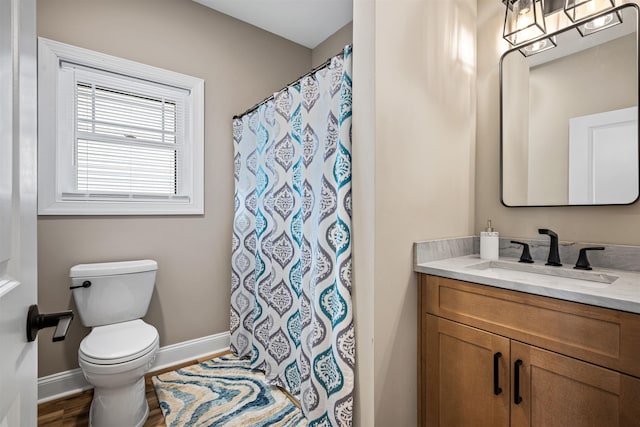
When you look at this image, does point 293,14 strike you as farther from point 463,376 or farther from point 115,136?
point 463,376

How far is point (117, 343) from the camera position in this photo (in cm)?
158

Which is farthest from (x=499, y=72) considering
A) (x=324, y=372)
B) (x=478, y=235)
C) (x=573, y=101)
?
(x=324, y=372)

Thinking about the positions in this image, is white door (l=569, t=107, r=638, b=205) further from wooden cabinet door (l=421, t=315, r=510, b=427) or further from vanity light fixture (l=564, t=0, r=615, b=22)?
wooden cabinet door (l=421, t=315, r=510, b=427)

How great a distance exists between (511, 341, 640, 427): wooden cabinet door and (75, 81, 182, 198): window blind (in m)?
2.31

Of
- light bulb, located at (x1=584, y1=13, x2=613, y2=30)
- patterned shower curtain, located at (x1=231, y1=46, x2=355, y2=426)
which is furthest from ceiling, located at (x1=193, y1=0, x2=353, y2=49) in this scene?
light bulb, located at (x1=584, y1=13, x2=613, y2=30)

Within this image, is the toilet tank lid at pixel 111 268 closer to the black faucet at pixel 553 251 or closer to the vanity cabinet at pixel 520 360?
the vanity cabinet at pixel 520 360

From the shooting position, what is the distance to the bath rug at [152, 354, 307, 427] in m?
1.64

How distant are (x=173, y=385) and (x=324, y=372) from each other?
1102 millimetres

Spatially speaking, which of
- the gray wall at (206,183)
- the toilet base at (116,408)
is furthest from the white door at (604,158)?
the toilet base at (116,408)

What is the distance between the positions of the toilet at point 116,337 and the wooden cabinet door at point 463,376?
144cm

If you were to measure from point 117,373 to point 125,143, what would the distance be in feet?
4.79

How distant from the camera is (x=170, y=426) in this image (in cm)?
158

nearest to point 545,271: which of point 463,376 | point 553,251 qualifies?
point 553,251

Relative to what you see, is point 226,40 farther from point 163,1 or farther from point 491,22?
point 491,22
